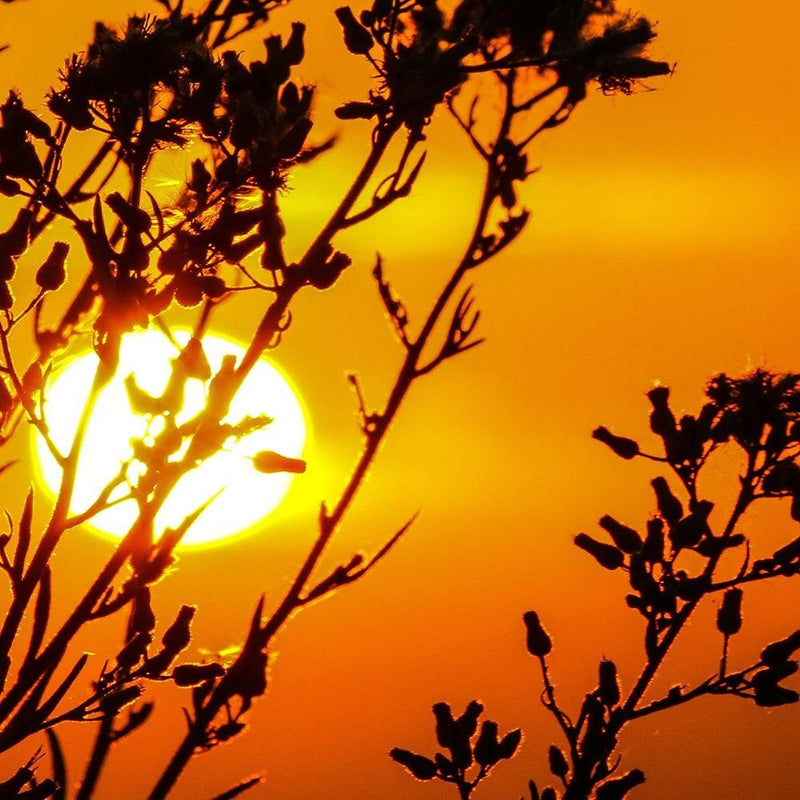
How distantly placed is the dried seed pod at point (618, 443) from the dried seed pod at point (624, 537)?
30 cm

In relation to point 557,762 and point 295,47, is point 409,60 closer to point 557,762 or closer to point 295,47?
point 295,47

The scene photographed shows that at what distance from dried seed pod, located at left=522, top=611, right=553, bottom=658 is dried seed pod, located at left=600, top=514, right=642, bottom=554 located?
0.40m

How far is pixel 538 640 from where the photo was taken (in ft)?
13.9

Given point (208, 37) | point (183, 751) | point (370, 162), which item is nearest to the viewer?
point (370, 162)

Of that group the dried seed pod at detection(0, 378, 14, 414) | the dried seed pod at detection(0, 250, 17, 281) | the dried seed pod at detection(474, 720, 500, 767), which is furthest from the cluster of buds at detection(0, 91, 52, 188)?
the dried seed pod at detection(474, 720, 500, 767)

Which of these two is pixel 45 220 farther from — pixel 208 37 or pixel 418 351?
pixel 418 351

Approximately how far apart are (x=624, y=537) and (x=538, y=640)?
1.54 feet

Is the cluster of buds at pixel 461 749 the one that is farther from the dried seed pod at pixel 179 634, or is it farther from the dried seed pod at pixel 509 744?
the dried seed pod at pixel 179 634

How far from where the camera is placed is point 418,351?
355 centimetres

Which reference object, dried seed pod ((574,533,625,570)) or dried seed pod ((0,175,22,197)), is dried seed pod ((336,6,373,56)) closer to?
dried seed pod ((0,175,22,197))

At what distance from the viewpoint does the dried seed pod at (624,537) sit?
13.5 feet

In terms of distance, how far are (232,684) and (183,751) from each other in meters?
0.21

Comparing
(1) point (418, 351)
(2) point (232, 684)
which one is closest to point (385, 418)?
(1) point (418, 351)

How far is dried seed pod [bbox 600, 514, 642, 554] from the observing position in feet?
13.5
